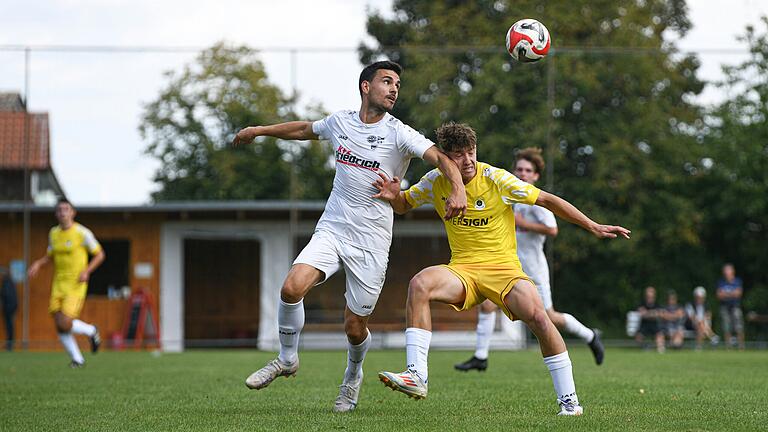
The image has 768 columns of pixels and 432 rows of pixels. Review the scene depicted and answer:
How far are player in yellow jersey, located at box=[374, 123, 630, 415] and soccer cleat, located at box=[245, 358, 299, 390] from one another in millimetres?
1054

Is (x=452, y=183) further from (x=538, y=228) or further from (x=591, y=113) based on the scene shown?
(x=591, y=113)

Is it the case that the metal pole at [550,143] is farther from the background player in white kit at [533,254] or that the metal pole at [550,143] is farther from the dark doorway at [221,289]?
the background player in white kit at [533,254]

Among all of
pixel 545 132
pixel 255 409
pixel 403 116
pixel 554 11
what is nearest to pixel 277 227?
pixel 403 116

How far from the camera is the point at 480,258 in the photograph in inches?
293

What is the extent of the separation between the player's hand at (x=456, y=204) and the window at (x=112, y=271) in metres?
22.6

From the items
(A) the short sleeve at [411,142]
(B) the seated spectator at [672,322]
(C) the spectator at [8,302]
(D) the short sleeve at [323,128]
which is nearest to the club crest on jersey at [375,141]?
(A) the short sleeve at [411,142]

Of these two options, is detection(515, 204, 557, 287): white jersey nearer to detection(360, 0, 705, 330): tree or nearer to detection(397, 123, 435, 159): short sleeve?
detection(397, 123, 435, 159): short sleeve

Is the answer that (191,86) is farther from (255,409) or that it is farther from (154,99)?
(255,409)

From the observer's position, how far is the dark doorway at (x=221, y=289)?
88.9 ft

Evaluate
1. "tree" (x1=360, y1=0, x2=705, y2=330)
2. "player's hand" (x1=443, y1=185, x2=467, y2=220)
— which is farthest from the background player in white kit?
"tree" (x1=360, y1=0, x2=705, y2=330)

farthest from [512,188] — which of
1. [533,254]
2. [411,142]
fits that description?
[533,254]

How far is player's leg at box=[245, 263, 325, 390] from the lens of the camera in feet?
24.6

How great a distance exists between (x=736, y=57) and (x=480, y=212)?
2053 cm

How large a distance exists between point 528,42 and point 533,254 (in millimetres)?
3336
